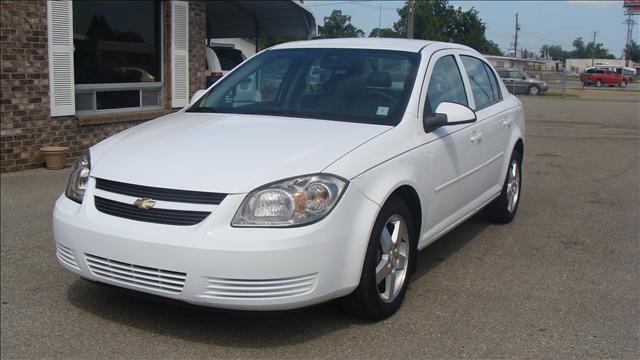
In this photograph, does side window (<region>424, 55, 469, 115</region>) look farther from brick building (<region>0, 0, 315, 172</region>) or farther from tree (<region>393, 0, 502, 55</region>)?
tree (<region>393, 0, 502, 55</region>)

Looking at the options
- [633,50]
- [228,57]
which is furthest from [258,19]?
[633,50]

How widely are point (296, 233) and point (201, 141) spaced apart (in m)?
0.99

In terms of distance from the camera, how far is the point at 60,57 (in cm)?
929

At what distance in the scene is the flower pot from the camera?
9.06 metres

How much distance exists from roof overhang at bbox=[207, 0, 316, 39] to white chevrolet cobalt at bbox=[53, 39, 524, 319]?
11.5 meters

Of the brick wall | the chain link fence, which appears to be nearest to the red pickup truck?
the chain link fence

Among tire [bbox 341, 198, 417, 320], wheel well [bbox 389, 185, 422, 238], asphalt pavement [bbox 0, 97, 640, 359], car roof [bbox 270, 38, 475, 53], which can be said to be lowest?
asphalt pavement [bbox 0, 97, 640, 359]

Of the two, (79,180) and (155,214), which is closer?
(155,214)

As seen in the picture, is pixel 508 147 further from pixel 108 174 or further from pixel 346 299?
pixel 108 174

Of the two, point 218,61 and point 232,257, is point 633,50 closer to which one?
point 218,61

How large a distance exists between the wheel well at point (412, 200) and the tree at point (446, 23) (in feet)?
143

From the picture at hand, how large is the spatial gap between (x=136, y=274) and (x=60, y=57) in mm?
6737

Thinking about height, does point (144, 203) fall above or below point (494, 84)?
below

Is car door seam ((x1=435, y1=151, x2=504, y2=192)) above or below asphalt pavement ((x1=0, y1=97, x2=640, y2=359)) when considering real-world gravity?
above
